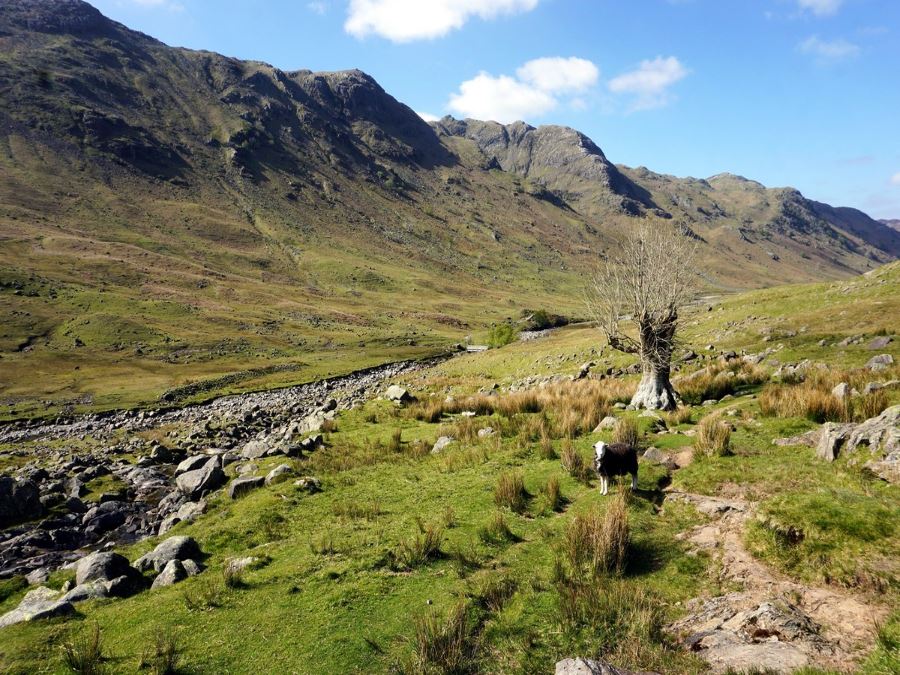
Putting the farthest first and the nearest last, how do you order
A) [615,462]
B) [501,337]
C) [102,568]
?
[501,337] → [615,462] → [102,568]

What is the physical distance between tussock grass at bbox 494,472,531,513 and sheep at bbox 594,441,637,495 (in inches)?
79.4

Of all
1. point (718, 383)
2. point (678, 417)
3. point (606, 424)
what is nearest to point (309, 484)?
A: point (606, 424)

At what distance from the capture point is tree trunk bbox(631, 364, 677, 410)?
64.4 feet

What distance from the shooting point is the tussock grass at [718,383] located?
20469 mm

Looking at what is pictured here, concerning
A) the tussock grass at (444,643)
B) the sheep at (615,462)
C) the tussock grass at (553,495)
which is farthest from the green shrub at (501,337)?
the tussock grass at (444,643)

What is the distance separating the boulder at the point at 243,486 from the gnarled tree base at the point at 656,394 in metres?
15.6

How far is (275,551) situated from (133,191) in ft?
681

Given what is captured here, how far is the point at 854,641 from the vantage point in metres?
5.82

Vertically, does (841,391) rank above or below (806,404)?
above

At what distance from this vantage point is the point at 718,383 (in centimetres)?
2077

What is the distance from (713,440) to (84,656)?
14277 mm

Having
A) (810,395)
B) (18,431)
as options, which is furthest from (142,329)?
(810,395)

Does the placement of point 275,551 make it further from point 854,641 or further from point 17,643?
point 854,641

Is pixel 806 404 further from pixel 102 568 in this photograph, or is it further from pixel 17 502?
pixel 17 502
